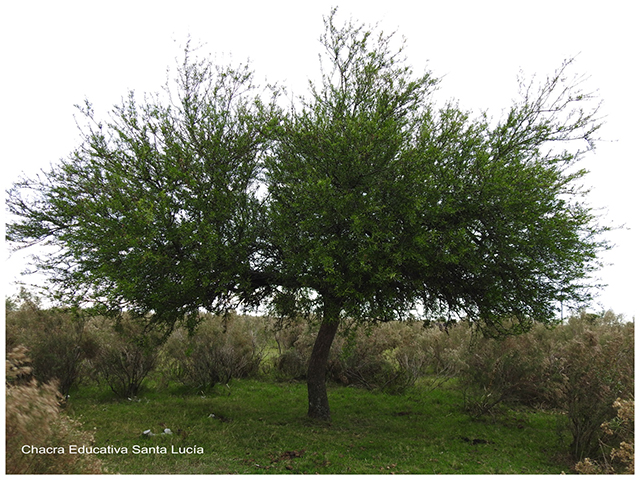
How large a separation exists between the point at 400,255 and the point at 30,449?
19.8 ft

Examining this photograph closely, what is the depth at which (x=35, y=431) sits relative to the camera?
4180 millimetres

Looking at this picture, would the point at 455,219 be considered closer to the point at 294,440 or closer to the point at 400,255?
the point at 400,255

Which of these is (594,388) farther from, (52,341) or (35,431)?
(52,341)

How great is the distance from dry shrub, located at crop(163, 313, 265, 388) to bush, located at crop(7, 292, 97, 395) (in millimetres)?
2851

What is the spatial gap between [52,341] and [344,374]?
10.1 metres

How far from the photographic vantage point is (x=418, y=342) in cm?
1748

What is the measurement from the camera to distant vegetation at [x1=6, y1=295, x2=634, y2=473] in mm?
6934

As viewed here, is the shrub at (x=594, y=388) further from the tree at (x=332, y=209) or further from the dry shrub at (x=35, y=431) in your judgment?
the dry shrub at (x=35, y=431)

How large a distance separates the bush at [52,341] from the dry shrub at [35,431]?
25.5ft

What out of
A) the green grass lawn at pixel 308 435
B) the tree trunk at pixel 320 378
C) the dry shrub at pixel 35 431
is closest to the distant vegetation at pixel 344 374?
the dry shrub at pixel 35 431

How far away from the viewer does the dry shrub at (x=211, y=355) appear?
47.4 ft

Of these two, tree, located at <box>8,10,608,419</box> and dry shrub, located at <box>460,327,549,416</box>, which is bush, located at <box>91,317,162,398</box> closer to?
tree, located at <box>8,10,608,419</box>

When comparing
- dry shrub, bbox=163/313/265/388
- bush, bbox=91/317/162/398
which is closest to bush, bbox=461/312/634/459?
dry shrub, bbox=163/313/265/388

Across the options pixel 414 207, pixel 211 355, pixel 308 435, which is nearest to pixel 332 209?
pixel 414 207
